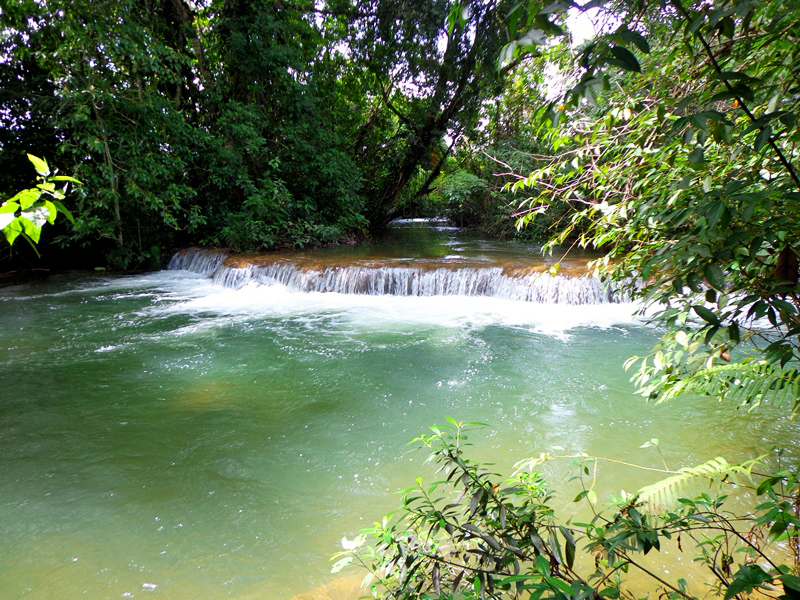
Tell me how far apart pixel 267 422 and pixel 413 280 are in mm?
6570

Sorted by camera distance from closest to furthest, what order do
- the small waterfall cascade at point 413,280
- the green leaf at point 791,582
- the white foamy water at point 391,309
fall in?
the green leaf at point 791,582
the white foamy water at point 391,309
the small waterfall cascade at point 413,280

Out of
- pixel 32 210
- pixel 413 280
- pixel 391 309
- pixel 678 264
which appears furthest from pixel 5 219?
pixel 413 280

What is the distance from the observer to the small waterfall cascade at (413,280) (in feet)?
31.3

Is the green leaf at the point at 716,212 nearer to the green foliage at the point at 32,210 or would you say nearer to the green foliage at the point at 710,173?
the green foliage at the point at 710,173

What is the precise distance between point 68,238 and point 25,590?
11.3 metres

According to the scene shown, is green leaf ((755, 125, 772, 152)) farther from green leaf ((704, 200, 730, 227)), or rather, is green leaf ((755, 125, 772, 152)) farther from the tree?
green leaf ((704, 200, 730, 227))

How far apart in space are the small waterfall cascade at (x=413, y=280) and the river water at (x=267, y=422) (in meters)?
0.14

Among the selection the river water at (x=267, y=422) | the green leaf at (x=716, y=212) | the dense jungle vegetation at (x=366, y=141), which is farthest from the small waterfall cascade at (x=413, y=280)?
the green leaf at (x=716, y=212)

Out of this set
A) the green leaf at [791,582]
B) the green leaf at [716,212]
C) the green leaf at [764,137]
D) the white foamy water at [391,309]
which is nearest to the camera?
the green leaf at [791,582]

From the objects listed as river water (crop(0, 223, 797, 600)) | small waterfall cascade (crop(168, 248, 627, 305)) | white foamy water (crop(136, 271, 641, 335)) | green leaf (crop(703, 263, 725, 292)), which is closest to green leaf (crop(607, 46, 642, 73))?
green leaf (crop(703, 263, 725, 292))

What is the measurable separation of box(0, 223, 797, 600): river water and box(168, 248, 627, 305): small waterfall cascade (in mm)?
136

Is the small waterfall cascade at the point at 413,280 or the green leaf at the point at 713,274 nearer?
the green leaf at the point at 713,274

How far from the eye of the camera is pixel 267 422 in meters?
4.67

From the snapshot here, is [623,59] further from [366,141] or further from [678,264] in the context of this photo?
[366,141]
